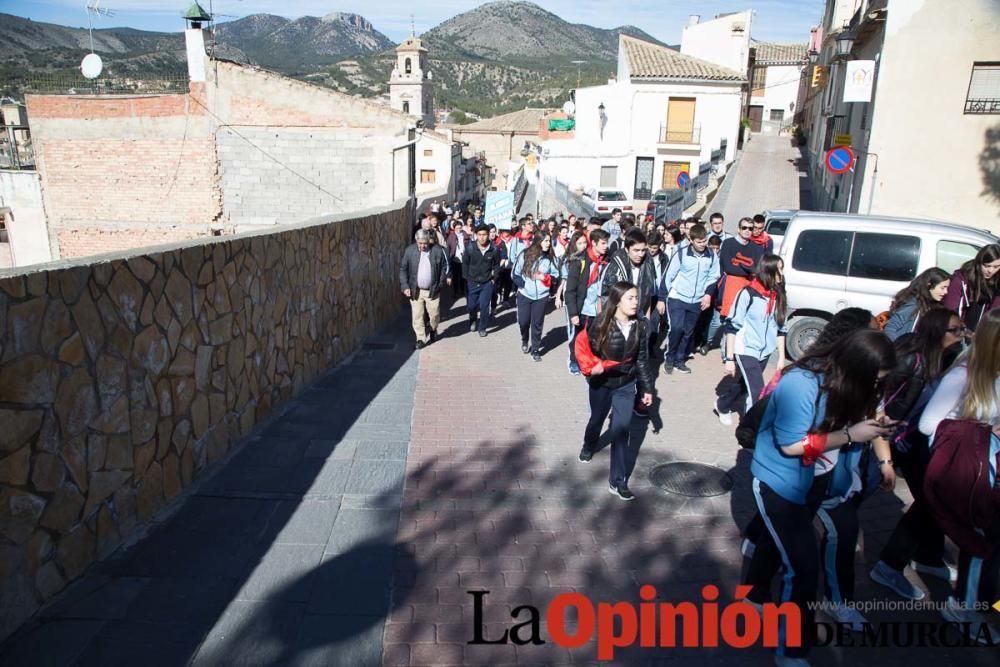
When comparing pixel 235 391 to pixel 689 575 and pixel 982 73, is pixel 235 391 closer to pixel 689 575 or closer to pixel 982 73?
pixel 689 575

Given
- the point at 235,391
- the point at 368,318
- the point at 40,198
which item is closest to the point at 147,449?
the point at 235,391

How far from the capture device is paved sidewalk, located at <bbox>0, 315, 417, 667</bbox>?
10.6 feet

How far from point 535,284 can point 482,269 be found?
1185mm

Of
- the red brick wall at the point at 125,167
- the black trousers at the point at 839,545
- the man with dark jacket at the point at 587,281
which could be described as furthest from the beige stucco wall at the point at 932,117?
the red brick wall at the point at 125,167

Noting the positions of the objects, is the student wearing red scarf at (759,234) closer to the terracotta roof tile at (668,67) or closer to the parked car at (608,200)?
the parked car at (608,200)

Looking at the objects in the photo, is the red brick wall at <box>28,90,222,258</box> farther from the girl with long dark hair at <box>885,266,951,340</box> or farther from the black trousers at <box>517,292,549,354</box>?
the girl with long dark hair at <box>885,266,951,340</box>

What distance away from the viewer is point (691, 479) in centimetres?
538

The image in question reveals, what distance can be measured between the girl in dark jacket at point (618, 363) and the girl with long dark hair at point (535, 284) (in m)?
3.89

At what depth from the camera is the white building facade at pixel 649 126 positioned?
36.4 meters

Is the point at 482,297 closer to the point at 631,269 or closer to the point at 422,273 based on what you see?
the point at 422,273

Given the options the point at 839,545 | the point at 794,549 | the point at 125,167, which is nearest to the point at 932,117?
the point at 839,545

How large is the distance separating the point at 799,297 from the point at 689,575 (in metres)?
5.96

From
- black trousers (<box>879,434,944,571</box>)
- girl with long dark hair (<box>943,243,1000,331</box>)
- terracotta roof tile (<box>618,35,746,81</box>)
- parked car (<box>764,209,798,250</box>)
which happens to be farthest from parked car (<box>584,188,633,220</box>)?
black trousers (<box>879,434,944,571</box>)

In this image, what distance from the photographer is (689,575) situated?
13.2ft
